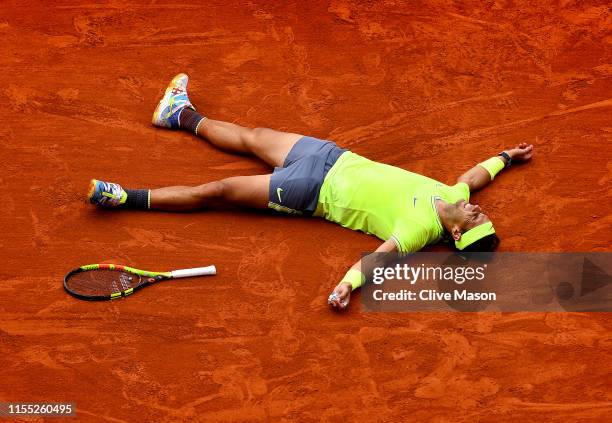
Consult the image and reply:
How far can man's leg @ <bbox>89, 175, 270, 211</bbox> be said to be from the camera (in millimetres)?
7820

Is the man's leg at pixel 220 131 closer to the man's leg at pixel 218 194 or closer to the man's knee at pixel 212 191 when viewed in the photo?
the man's leg at pixel 218 194

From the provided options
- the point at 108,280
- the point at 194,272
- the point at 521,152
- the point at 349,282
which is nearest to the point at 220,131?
the point at 194,272

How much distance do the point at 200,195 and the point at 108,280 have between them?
978 mm

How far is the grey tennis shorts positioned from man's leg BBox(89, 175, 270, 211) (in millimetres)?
88

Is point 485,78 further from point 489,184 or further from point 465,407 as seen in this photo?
point 465,407

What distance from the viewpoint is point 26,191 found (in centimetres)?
795

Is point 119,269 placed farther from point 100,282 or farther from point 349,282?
point 349,282

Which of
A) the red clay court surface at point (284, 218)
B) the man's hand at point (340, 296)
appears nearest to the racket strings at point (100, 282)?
the red clay court surface at point (284, 218)

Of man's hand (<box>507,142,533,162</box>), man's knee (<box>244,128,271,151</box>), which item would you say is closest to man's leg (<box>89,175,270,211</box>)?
man's knee (<box>244,128,271,151</box>)

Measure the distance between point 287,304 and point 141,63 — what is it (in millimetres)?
2803

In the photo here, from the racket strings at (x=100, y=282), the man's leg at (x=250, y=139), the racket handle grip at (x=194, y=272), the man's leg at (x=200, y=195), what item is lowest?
the racket strings at (x=100, y=282)

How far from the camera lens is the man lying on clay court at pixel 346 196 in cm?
757

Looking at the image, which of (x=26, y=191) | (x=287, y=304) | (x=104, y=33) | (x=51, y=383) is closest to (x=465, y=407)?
(x=287, y=304)

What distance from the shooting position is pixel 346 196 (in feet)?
25.4
